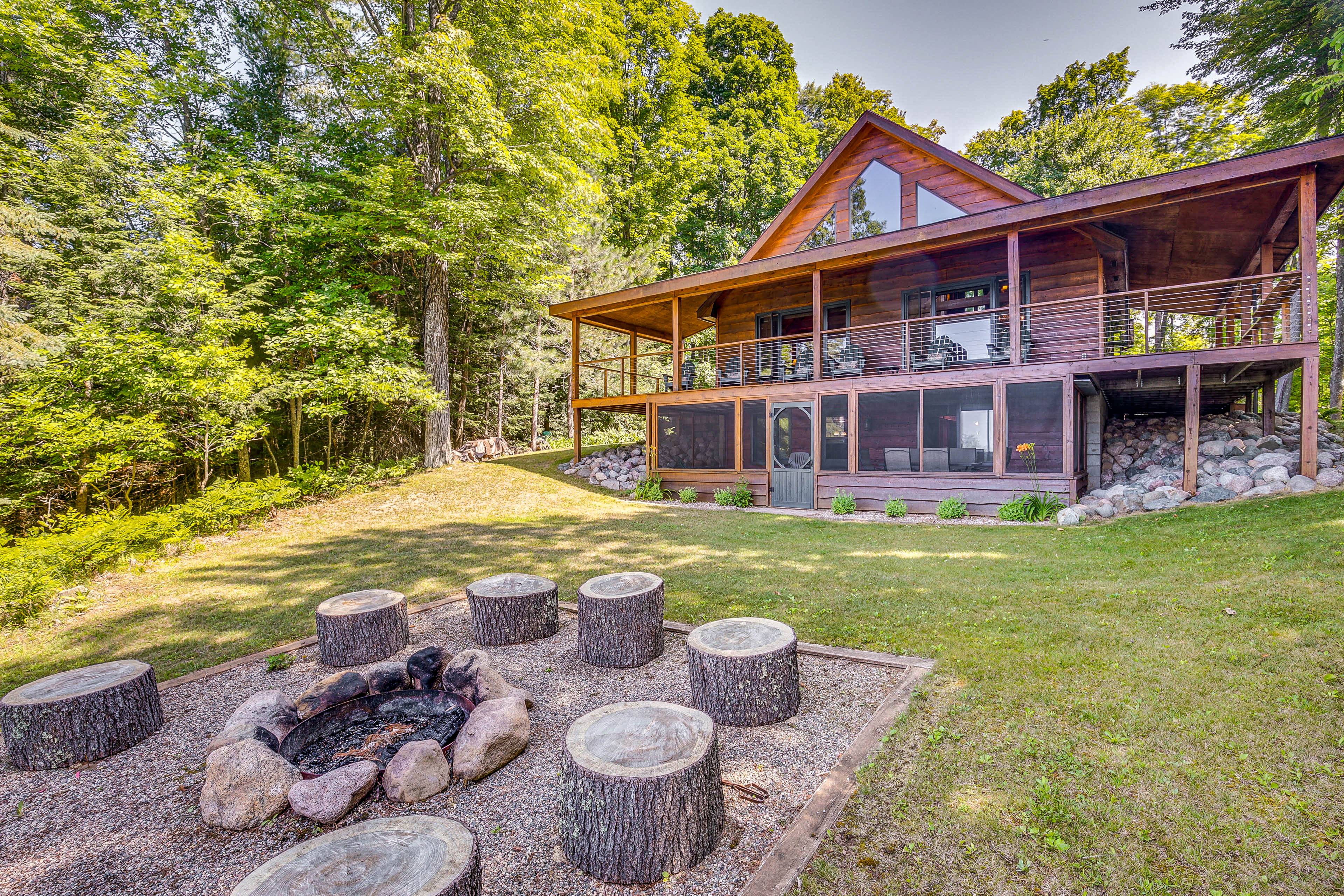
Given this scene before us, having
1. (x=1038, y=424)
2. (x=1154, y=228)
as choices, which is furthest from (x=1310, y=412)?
(x=1154, y=228)

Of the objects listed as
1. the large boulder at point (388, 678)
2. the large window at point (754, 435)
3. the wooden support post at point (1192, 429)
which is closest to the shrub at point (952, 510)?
the wooden support post at point (1192, 429)

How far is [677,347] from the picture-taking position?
40.9ft

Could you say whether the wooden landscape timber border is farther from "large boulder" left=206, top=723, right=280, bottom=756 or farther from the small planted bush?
the small planted bush

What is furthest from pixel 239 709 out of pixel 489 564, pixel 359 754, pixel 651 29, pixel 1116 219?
pixel 651 29

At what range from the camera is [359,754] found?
2.73 metres

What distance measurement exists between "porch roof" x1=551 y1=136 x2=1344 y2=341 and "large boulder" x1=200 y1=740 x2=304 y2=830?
10.6 meters

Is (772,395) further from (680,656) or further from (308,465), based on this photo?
(308,465)

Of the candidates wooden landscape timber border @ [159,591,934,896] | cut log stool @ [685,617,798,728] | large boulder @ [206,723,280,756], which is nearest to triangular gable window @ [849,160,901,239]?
wooden landscape timber border @ [159,591,934,896]

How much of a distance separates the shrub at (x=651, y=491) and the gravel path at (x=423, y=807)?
27.5 ft

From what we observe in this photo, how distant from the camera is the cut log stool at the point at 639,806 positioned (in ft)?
6.11

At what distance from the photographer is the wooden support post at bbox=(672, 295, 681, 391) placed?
40.5 ft

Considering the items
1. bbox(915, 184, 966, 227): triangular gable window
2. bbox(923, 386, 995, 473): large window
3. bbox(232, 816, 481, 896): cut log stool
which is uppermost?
bbox(915, 184, 966, 227): triangular gable window

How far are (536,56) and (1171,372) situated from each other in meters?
14.9

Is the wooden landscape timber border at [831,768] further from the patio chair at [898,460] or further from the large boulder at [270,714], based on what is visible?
the patio chair at [898,460]
